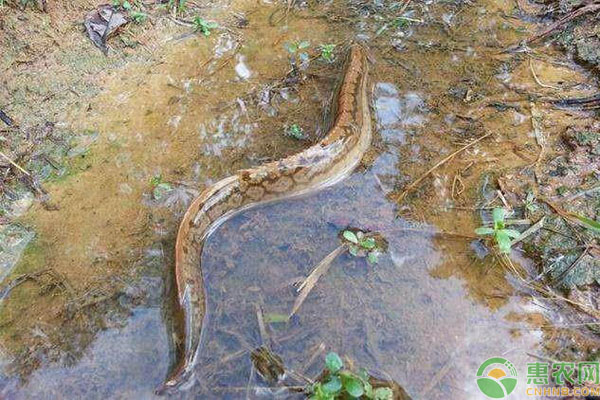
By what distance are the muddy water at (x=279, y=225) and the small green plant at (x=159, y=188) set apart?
0.17ft

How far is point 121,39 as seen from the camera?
5.41 meters

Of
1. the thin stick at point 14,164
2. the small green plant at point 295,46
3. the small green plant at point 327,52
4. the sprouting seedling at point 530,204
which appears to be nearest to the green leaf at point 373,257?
the sprouting seedling at point 530,204

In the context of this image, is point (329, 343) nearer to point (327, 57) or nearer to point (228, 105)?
point (228, 105)

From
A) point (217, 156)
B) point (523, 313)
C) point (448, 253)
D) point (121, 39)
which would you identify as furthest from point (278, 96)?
point (523, 313)

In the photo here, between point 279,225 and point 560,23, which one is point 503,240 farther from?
point 560,23

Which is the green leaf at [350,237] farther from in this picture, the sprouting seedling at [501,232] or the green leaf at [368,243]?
the sprouting seedling at [501,232]

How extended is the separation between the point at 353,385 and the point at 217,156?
268cm

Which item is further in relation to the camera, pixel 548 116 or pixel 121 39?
pixel 121 39

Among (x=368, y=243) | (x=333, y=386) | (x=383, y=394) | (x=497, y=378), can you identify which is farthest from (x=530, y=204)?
(x=333, y=386)

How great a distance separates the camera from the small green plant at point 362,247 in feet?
12.3

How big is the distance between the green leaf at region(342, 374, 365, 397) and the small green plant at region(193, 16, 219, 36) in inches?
180

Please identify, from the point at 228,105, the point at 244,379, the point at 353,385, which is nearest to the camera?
the point at 353,385

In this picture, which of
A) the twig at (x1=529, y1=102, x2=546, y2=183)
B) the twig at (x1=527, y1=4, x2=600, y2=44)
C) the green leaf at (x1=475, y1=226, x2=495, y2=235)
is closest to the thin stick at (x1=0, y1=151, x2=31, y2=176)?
the green leaf at (x1=475, y1=226, x2=495, y2=235)

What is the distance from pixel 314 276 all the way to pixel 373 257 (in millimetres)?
514
